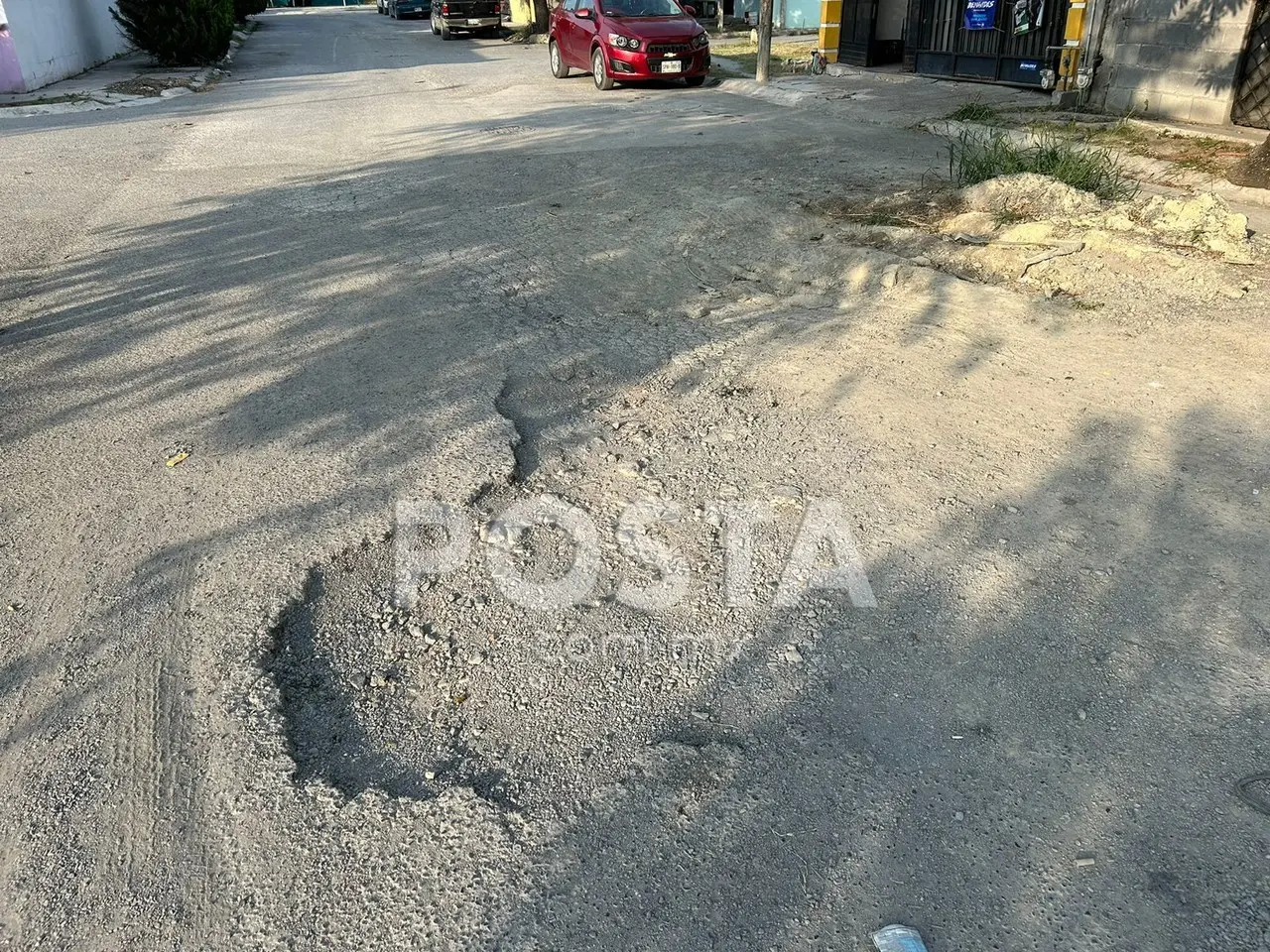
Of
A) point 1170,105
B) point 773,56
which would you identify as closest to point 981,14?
point 1170,105

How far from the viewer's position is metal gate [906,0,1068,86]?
43.4ft

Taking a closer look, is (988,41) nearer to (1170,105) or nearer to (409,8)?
(1170,105)

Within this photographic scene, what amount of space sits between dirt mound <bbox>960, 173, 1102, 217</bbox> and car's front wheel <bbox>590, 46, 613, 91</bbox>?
10708 mm

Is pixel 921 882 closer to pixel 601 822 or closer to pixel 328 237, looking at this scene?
pixel 601 822

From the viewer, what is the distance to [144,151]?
1085 cm

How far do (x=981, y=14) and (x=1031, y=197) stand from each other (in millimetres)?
9367

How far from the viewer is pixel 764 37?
15.5 metres

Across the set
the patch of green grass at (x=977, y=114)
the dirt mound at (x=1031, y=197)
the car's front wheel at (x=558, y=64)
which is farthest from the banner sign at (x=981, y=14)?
the dirt mound at (x=1031, y=197)

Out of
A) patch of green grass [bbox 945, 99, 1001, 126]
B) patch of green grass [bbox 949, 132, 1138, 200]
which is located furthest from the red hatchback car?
patch of green grass [bbox 949, 132, 1138, 200]

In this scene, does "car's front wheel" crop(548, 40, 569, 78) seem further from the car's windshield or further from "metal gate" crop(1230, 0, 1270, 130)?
"metal gate" crop(1230, 0, 1270, 130)

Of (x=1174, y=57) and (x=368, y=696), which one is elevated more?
(x=1174, y=57)

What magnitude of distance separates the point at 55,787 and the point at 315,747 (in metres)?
0.64

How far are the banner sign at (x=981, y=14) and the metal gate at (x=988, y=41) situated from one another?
1.3 inches

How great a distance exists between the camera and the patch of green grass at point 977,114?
37.3ft
